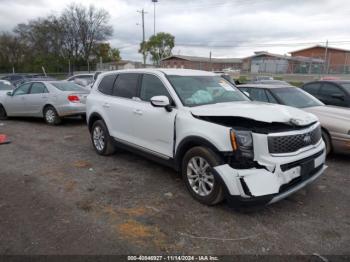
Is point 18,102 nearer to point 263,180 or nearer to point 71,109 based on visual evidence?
point 71,109

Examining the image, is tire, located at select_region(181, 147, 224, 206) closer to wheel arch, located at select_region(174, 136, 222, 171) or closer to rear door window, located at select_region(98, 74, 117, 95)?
wheel arch, located at select_region(174, 136, 222, 171)

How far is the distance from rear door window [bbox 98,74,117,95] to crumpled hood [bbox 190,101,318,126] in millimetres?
2350

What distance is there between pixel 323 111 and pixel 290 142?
2.93 metres

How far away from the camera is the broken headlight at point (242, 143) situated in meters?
3.22

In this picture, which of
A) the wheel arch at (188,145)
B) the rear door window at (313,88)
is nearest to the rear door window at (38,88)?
the wheel arch at (188,145)

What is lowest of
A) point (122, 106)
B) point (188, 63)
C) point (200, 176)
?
point (200, 176)

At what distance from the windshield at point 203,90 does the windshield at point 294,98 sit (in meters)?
1.79

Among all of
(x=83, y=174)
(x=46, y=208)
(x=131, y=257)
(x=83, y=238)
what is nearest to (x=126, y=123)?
(x=83, y=174)

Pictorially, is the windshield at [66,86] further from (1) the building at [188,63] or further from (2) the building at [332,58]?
(1) the building at [188,63]

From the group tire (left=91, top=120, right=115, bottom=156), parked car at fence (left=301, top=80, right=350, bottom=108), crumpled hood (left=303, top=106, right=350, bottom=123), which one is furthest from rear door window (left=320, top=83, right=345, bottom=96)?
tire (left=91, top=120, right=115, bottom=156)

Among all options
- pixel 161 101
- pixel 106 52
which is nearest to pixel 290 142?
pixel 161 101

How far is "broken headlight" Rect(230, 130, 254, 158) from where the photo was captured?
3.22 meters

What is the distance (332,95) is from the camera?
711 centimetres

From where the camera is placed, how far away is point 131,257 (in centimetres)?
278
